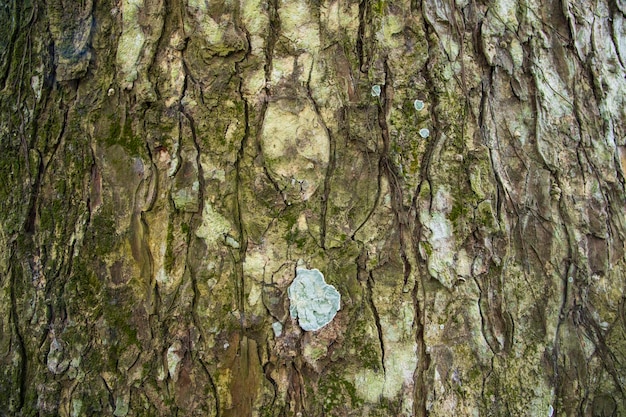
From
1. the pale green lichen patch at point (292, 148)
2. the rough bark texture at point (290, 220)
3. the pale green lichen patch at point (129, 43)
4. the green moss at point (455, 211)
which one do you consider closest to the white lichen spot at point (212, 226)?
the rough bark texture at point (290, 220)

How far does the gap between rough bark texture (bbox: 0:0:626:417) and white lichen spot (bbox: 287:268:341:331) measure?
0.03m

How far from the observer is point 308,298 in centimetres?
124

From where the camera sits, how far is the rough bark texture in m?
1.25

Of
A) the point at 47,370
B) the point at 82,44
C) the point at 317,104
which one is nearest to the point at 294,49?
the point at 317,104

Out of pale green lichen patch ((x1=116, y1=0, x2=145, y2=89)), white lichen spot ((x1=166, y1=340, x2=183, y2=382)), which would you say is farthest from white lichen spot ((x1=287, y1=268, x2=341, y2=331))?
pale green lichen patch ((x1=116, y1=0, x2=145, y2=89))

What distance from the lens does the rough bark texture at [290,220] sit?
1251mm

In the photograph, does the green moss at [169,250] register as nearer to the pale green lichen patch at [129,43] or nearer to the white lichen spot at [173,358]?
the white lichen spot at [173,358]

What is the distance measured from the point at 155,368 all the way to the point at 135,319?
0.42 feet

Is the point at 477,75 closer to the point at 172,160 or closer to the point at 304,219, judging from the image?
the point at 304,219

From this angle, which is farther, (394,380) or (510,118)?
(510,118)

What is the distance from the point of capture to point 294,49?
1.27 m

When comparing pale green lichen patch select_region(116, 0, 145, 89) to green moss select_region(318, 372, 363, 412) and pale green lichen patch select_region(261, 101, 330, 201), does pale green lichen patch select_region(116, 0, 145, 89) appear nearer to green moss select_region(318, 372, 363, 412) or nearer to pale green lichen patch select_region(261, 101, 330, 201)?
pale green lichen patch select_region(261, 101, 330, 201)

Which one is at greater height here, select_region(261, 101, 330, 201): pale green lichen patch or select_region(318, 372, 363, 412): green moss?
select_region(261, 101, 330, 201): pale green lichen patch

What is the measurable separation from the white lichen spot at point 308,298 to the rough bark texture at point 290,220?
28mm
